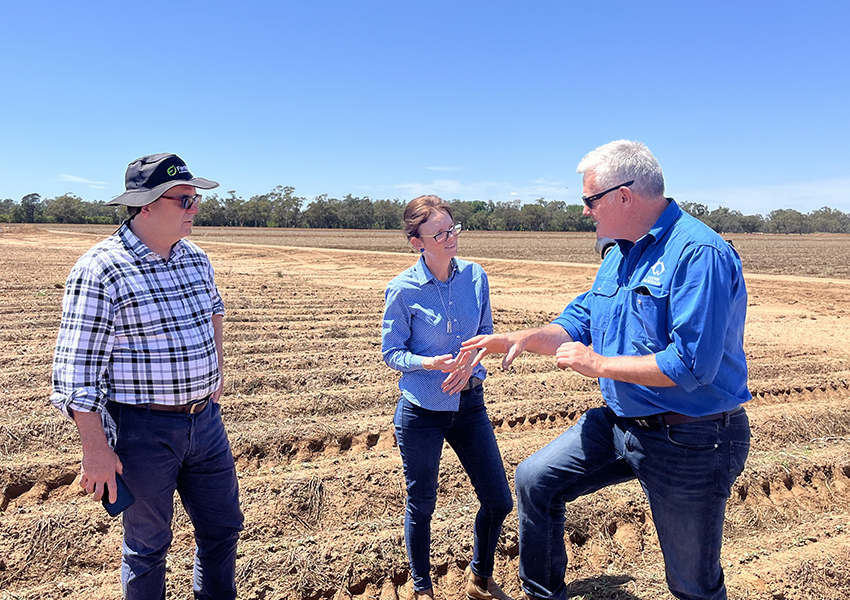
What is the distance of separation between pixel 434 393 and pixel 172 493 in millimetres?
1274

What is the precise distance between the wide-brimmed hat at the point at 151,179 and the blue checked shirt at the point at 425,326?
1.10 m

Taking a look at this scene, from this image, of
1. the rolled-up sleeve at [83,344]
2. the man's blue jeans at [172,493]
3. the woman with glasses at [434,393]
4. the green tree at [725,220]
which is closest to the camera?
the rolled-up sleeve at [83,344]

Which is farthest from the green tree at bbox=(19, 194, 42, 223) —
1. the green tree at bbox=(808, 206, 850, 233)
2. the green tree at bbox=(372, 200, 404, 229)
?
the green tree at bbox=(808, 206, 850, 233)

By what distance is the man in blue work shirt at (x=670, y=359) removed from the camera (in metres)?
2.11

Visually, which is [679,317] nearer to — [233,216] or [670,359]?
[670,359]

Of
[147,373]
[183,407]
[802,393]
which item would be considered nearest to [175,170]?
[147,373]

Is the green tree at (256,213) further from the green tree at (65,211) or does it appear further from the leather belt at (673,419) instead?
the leather belt at (673,419)

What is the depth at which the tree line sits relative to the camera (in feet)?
292

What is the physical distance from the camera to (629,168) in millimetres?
2324

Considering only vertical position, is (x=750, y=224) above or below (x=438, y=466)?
above

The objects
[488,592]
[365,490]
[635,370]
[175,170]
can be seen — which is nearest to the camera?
[635,370]

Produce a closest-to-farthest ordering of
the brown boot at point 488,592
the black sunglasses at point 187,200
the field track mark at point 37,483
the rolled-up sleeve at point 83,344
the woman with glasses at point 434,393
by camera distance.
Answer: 1. the rolled-up sleeve at point 83,344
2. the black sunglasses at point 187,200
3. the woman with glasses at point 434,393
4. the brown boot at point 488,592
5. the field track mark at point 37,483

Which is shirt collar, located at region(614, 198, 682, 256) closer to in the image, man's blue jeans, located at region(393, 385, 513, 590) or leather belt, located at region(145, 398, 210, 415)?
man's blue jeans, located at region(393, 385, 513, 590)

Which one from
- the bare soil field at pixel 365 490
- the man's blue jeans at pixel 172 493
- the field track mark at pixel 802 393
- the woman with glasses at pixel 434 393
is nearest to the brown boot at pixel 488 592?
the woman with glasses at pixel 434 393
